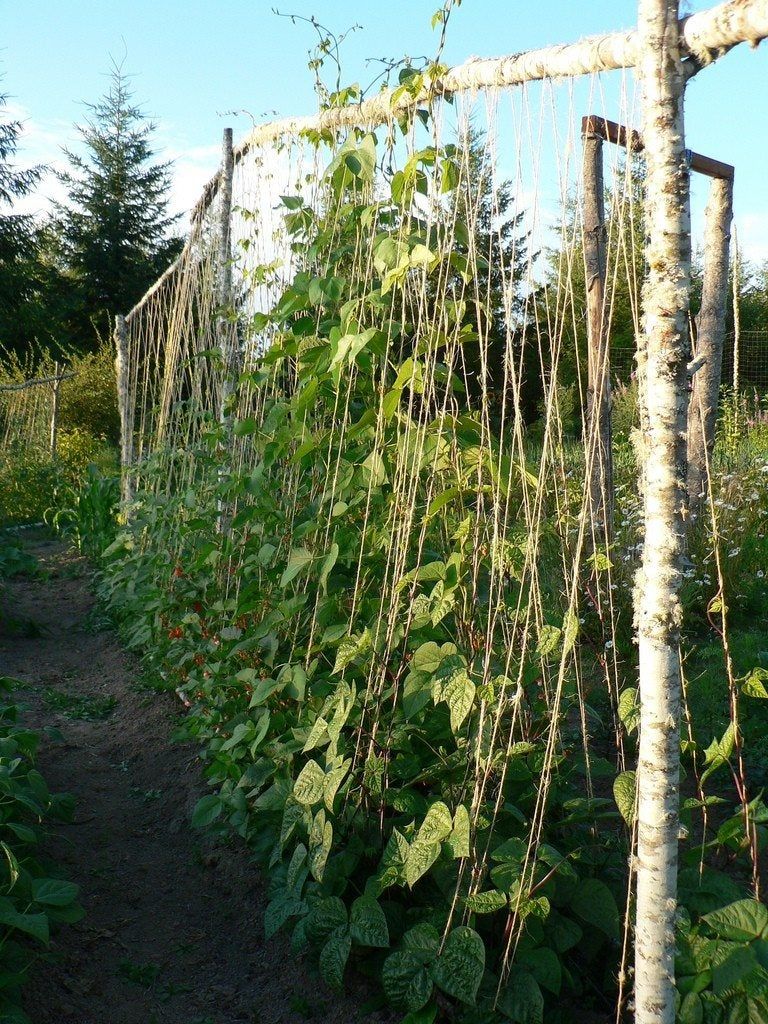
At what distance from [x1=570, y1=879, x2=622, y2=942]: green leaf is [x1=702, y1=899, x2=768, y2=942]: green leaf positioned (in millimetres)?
270

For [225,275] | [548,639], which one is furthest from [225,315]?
[548,639]

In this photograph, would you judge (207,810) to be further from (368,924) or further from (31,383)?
(31,383)

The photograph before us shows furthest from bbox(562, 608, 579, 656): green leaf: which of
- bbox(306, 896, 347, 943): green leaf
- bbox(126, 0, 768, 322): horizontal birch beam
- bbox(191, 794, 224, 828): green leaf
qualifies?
bbox(191, 794, 224, 828): green leaf

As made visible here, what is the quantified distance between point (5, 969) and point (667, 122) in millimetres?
2191

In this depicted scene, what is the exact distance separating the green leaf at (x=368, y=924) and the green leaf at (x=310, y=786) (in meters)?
0.27

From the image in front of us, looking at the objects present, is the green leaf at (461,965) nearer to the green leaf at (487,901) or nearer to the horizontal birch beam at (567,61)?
the green leaf at (487,901)

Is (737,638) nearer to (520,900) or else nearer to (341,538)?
(341,538)

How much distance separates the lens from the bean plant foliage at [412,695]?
191 centimetres

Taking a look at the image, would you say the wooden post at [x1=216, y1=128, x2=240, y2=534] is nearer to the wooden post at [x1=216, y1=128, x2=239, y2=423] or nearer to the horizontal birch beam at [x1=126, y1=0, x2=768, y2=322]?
the wooden post at [x1=216, y1=128, x2=239, y2=423]

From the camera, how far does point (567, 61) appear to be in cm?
179

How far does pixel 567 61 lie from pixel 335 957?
198 centimetres

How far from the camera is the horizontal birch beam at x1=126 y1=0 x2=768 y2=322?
134 centimetres

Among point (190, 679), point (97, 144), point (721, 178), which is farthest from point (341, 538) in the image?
point (97, 144)

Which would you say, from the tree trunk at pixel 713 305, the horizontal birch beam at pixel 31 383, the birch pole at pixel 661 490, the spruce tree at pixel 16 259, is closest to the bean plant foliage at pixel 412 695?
the birch pole at pixel 661 490
